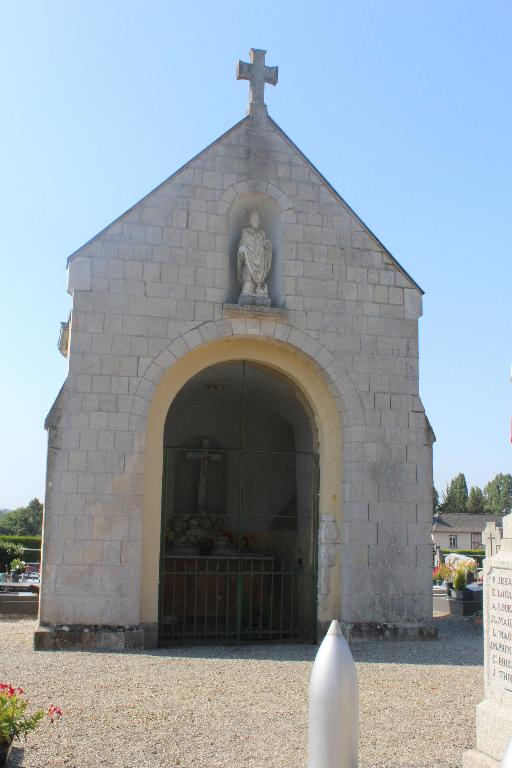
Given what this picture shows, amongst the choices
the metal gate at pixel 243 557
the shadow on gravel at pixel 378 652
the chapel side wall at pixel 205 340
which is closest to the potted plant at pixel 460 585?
the shadow on gravel at pixel 378 652

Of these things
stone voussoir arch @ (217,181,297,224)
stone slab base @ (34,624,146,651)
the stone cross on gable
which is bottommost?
stone slab base @ (34,624,146,651)

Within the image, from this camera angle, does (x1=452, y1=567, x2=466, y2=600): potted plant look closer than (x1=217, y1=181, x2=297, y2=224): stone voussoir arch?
No

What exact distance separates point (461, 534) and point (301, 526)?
5051cm

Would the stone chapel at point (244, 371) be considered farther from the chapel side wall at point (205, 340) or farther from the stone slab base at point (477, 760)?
the stone slab base at point (477, 760)

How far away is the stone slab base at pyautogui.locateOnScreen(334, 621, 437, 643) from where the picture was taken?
37.7 feet

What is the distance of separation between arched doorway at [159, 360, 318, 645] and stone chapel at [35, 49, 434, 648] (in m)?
0.14

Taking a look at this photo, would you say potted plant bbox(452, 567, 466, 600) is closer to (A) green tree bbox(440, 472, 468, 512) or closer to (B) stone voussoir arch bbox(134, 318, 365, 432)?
(B) stone voussoir arch bbox(134, 318, 365, 432)

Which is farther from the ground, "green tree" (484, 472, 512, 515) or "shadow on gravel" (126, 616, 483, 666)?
"green tree" (484, 472, 512, 515)

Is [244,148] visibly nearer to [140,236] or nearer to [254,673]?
[140,236]

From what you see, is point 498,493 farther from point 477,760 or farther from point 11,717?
point 11,717

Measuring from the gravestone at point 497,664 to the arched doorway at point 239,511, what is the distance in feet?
21.7

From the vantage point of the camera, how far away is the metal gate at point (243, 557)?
492 inches

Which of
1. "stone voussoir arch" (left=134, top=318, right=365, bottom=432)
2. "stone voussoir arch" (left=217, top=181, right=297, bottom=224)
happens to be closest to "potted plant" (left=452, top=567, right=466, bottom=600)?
"stone voussoir arch" (left=134, top=318, right=365, bottom=432)

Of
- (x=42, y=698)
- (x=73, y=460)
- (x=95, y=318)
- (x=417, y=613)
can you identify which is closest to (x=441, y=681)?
(x=417, y=613)
